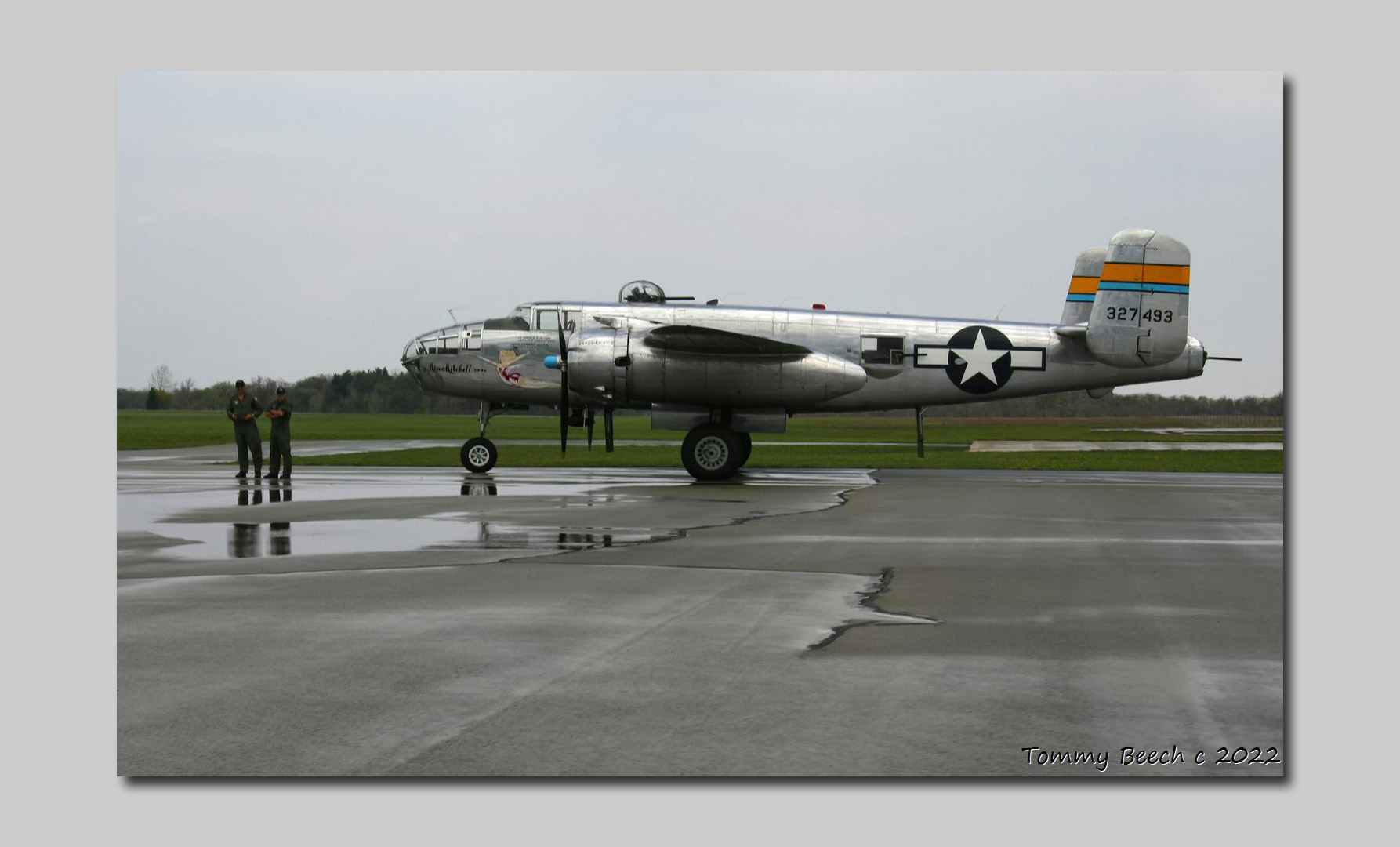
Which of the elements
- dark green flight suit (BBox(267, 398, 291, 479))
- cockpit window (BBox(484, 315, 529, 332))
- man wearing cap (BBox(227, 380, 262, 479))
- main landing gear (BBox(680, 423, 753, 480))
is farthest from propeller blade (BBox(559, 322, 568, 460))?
man wearing cap (BBox(227, 380, 262, 479))

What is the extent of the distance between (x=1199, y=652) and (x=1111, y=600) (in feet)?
6.81

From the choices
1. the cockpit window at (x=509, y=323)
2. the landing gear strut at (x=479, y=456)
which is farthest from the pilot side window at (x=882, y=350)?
the landing gear strut at (x=479, y=456)

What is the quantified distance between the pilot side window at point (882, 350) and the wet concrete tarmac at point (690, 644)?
923 centimetres

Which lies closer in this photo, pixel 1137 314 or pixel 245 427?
pixel 1137 314

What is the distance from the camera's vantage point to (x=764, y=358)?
926 inches

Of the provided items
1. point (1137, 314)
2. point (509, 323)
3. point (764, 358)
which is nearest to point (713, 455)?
point (764, 358)

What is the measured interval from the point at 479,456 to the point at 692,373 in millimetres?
5475

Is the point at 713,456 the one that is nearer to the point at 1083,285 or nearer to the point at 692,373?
the point at 692,373

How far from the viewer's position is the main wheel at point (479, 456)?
25672 mm

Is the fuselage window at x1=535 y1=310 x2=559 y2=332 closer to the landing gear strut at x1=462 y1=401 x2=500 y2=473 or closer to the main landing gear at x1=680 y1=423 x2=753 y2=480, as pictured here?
the landing gear strut at x1=462 y1=401 x2=500 y2=473

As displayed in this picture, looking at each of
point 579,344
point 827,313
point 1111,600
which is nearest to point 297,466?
point 579,344

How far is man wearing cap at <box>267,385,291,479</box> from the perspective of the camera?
78.0 feet

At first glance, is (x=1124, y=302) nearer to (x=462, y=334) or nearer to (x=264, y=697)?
(x=462, y=334)

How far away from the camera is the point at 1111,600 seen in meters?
8.98
